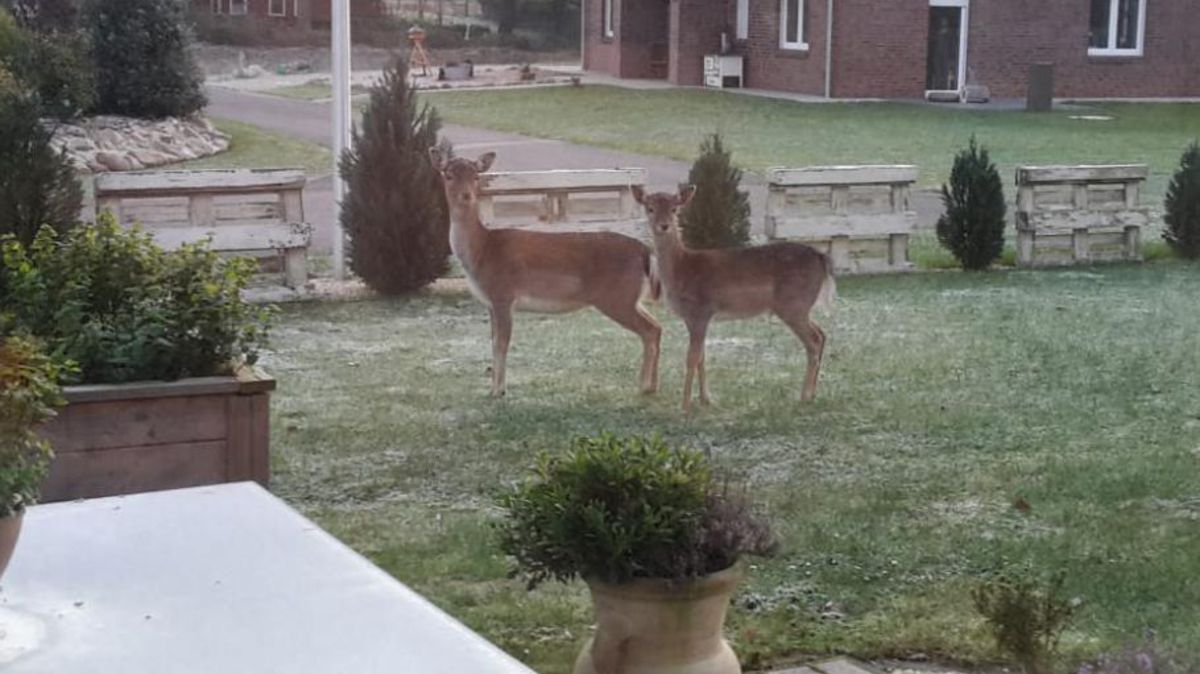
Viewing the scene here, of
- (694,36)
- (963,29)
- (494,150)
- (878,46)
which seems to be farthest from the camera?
(694,36)

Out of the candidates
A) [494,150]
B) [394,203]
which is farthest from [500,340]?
[494,150]

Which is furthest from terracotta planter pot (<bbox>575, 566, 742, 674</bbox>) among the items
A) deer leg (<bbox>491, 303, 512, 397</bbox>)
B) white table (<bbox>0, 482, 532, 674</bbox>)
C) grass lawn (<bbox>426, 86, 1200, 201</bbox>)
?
grass lawn (<bbox>426, 86, 1200, 201</bbox>)

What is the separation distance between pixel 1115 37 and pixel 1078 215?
24870 millimetres

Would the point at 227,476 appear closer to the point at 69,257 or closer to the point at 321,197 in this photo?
the point at 69,257

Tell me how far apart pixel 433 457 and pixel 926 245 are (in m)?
9.28

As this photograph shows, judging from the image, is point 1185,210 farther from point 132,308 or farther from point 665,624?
point 665,624

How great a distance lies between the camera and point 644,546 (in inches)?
151

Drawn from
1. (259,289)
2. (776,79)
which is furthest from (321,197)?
(776,79)

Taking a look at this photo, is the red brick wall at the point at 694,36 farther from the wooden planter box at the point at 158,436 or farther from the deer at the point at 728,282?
the wooden planter box at the point at 158,436

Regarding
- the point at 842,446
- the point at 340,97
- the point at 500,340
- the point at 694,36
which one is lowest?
the point at 842,446

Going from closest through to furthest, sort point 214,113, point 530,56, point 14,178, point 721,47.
→ point 14,178 < point 214,113 < point 721,47 < point 530,56

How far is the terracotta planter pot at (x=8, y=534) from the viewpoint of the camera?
8.96 feet

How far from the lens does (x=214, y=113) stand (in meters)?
31.8

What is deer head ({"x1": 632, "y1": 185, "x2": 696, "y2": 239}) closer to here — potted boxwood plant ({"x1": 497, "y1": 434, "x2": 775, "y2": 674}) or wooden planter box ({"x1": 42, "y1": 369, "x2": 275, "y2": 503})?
wooden planter box ({"x1": 42, "y1": 369, "x2": 275, "y2": 503})
